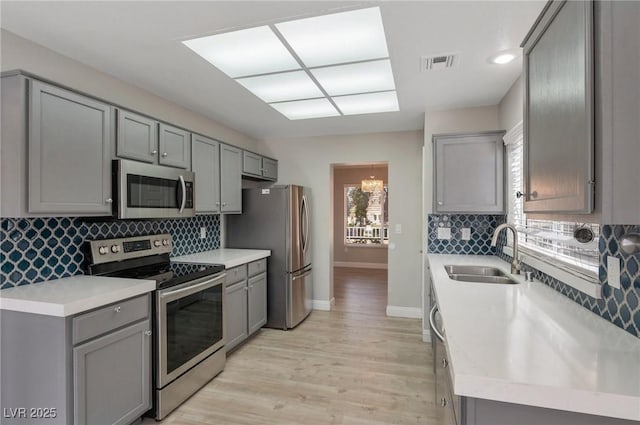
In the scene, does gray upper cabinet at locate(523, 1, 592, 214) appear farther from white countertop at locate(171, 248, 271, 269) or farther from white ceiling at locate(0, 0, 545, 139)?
white countertop at locate(171, 248, 271, 269)

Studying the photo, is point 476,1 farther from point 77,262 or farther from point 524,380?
point 77,262

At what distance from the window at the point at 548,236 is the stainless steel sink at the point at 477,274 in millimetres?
279

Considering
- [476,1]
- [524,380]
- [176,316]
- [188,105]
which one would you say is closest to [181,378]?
[176,316]

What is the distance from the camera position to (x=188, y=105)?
3213mm

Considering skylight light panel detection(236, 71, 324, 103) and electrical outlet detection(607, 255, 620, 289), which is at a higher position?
skylight light panel detection(236, 71, 324, 103)

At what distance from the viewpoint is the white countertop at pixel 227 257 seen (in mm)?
3029

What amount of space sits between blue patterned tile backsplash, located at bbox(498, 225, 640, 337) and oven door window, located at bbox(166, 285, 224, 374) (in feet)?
7.85

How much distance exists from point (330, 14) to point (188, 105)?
199cm

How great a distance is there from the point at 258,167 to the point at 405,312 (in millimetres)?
2679

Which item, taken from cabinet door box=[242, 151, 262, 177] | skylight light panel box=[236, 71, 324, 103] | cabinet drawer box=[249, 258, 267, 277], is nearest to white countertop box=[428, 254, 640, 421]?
skylight light panel box=[236, 71, 324, 103]

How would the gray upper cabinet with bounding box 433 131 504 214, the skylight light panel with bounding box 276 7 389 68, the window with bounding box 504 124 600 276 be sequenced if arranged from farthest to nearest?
the gray upper cabinet with bounding box 433 131 504 214 → the skylight light panel with bounding box 276 7 389 68 → the window with bounding box 504 124 600 276

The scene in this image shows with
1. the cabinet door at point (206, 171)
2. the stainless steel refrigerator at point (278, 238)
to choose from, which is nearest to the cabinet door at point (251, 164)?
the stainless steel refrigerator at point (278, 238)

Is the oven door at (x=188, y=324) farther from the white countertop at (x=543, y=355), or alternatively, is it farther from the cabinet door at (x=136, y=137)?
the white countertop at (x=543, y=355)

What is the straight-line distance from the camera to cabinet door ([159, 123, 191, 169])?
2.62 meters
